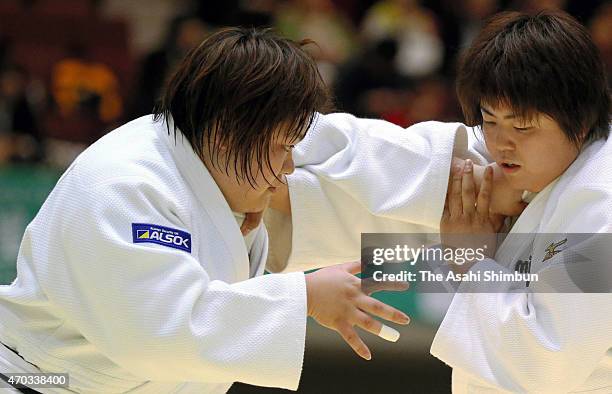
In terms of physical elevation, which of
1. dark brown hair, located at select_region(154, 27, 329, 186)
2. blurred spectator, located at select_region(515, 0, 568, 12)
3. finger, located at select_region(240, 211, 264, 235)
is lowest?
finger, located at select_region(240, 211, 264, 235)

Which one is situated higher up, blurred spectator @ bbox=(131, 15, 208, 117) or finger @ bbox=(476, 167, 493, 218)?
finger @ bbox=(476, 167, 493, 218)

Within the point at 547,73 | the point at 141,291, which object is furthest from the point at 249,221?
the point at 547,73

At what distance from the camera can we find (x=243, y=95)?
228cm

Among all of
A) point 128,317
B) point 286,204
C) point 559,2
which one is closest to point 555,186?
point 286,204

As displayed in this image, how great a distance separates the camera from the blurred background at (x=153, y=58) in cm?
608

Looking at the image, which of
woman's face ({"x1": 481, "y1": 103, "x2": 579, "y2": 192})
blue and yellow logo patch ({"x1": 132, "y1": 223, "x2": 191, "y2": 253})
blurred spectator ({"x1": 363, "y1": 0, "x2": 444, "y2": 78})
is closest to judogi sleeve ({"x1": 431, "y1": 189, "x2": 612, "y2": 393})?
woman's face ({"x1": 481, "y1": 103, "x2": 579, "y2": 192})

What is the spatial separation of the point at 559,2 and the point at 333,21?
1.56 meters

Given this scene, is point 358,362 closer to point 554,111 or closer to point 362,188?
point 362,188

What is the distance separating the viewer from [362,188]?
2.69 m

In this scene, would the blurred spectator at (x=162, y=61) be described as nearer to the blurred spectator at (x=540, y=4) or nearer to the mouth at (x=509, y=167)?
the blurred spectator at (x=540, y=4)

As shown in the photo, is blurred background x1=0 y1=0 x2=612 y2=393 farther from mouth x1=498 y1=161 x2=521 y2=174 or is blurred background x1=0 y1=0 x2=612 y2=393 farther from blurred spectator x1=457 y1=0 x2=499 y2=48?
mouth x1=498 y1=161 x2=521 y2=174

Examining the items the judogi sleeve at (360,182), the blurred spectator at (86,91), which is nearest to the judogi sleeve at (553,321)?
the judogi sleeve at (360,182)

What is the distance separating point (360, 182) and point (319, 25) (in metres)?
4.39

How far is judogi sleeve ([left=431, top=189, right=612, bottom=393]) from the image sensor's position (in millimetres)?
2215
